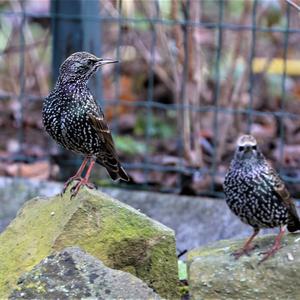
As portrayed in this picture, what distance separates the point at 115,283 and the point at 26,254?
88 centimetres

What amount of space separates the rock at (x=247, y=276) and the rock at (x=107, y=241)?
5.9 inches

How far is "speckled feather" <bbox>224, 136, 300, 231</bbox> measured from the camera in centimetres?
496

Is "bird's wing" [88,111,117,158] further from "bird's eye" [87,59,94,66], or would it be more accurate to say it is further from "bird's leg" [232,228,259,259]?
"bird's leg" [232,228,259,259]

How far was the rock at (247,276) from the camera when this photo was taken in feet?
15.0

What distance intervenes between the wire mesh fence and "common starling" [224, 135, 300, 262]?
1.87 metres

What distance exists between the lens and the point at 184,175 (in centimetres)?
743

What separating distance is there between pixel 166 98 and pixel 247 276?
5.21 meters

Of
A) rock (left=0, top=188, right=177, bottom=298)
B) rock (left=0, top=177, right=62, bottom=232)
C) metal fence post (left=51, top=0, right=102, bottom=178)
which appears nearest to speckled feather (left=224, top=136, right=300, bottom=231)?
rock (left=0, top=188, right=177, bottom=298)

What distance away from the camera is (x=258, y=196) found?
16.3ft

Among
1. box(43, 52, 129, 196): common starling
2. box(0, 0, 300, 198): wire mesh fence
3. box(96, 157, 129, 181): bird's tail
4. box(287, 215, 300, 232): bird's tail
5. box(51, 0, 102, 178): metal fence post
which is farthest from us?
box(51, 0, 102, 178): metal fence post

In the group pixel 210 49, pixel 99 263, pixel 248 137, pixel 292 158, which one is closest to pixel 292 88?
pixel 210 49

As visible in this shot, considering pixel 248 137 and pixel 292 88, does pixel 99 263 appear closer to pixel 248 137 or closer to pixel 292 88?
pixel 248 137

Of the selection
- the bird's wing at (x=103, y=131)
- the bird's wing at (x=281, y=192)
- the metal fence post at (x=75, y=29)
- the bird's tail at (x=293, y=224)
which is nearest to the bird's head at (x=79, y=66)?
the bird's wing at (x=103, y=131)

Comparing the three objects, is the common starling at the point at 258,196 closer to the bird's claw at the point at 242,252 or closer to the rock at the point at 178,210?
the bird's claw at the point at 242,252
